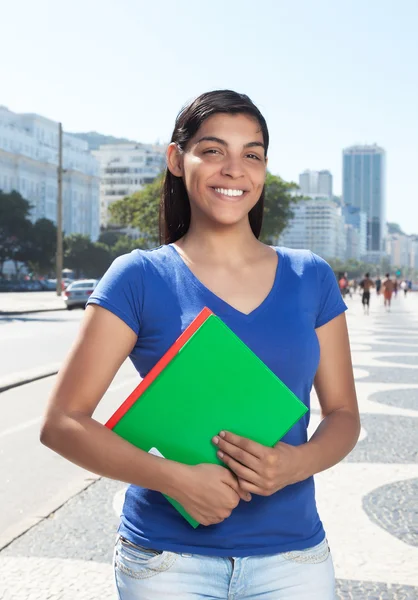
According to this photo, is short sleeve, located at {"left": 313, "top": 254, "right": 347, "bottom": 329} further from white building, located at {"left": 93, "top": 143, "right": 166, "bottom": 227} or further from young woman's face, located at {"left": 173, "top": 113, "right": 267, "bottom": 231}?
white building, located at {"left": 93, "top": 143, "right": 166, "bottom": 227}

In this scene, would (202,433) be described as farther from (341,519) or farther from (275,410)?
(341,519)

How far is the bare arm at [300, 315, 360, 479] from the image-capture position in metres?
2.17

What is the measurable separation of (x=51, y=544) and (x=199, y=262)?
310 centimetres

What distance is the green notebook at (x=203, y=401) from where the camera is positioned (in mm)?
1927

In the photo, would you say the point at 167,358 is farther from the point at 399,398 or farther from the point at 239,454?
the point at 399,398

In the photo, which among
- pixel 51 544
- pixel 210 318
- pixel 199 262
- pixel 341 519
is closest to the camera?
pixel 210 318

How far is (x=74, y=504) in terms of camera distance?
5.80m

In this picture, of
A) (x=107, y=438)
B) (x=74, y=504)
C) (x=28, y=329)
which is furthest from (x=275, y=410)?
(x=28, y=329)

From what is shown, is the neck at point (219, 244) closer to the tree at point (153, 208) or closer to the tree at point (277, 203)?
the tree at point (153, 208)

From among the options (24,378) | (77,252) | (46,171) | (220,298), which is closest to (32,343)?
(24,378)

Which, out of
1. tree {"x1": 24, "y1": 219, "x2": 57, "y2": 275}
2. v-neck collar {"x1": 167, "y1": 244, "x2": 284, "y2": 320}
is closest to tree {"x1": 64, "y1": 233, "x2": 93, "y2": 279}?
tree {"x1": 24, "y1": 219, "x2": 57, "y2": 275}

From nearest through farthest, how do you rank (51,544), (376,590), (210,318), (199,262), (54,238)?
(210,318), (199,262), (376,590), (51,544), (54,238)

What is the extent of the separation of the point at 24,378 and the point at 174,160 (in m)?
10.3

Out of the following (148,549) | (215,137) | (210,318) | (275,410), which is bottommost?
(148,549)
